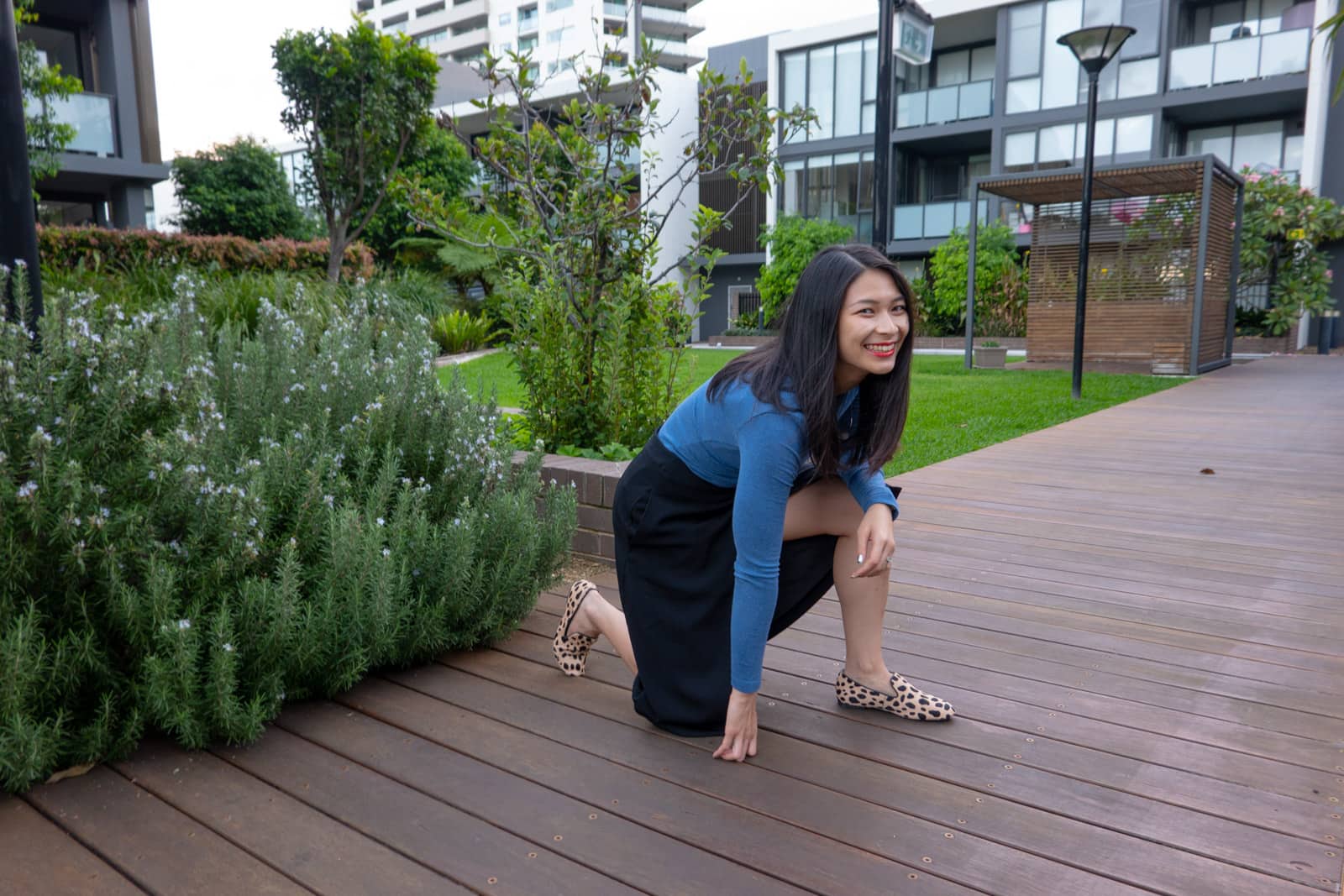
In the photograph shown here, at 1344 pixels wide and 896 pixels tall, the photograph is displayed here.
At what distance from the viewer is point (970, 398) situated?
10102mm

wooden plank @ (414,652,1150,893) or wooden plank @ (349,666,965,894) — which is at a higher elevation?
wooden plank @ (349,666,965,894)

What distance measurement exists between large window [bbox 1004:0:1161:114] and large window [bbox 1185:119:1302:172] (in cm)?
211

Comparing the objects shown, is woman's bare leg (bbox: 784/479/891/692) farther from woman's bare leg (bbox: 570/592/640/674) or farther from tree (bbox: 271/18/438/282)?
tree (bbox: 271/18/438/282)

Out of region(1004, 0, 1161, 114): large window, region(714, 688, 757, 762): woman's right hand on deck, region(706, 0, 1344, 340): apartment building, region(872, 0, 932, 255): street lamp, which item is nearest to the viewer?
region(714, 688, 757, 762): woman's right hand on deck

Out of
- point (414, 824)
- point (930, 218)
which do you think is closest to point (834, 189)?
point (930, 218)

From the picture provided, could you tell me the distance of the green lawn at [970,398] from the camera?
22.9 feet

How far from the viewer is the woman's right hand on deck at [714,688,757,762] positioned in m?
2.12

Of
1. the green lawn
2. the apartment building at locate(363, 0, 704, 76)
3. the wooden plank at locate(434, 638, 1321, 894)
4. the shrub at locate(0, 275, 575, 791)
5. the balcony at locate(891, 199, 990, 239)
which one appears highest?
the apartment building at locate(363, 0, 704, 76)

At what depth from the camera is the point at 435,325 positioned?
14.6 m

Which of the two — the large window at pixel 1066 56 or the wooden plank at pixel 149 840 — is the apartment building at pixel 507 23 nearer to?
the large window at pixel 1066 56

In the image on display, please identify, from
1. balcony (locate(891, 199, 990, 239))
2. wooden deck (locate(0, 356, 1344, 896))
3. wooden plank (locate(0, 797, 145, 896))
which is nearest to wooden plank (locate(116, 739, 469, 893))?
wooden deck (locate(0, 356, 1344, 896))

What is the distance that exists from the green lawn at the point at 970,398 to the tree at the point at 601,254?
0.30 meters

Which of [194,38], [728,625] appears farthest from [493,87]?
[194,38]

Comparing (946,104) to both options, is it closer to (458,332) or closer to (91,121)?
(458,332)
